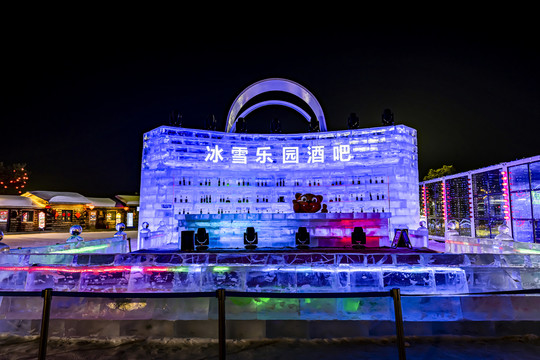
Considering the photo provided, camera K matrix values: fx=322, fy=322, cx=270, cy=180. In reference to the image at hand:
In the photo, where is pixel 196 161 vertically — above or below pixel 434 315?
above

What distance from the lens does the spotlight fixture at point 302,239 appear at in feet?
31.5

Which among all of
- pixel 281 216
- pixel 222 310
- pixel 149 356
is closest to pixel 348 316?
pixel 222 310

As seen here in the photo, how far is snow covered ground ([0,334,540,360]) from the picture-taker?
299 centimetres

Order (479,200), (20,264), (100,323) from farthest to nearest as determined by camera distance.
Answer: (479,200)
(20,264)
(100,323)

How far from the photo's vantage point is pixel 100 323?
3.58 metres

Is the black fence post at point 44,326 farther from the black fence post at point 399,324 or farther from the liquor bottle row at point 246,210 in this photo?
the liquor bottle row at point 246,210

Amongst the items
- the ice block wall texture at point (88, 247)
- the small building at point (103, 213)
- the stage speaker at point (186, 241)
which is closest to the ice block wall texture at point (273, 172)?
the stage speaker at point (186, 241)

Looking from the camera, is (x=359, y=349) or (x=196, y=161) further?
(x=196, y=161)

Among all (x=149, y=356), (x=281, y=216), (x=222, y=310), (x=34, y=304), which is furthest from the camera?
(x=281, y=216)

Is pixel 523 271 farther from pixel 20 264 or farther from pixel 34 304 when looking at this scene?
pixel 20 264

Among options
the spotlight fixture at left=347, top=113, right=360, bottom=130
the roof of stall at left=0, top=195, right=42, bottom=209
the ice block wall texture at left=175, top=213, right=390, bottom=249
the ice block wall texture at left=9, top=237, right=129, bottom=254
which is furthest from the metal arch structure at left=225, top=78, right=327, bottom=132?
the roof of stall at left=0, top=195, right=42, bottom=209

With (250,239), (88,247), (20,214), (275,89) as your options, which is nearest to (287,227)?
(250,239)

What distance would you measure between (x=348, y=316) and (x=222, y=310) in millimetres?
1666

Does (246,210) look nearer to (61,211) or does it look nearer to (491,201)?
(491,201)
